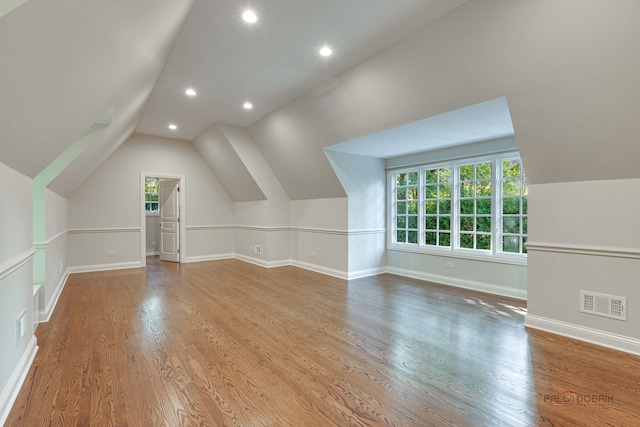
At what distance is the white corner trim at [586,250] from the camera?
2568 millimetres

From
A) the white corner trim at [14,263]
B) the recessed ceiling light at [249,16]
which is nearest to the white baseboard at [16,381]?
the white corner trim at [14,263]

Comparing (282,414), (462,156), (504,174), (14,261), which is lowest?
(282,414)

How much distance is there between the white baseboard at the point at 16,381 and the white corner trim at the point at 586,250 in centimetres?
412

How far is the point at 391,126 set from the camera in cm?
372

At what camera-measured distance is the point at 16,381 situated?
201 centimetres

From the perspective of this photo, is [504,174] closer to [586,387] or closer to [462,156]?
[462,156]

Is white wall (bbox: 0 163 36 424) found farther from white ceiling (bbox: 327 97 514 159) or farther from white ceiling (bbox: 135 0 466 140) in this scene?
white ceiling (bbox: 327 97 514 159)

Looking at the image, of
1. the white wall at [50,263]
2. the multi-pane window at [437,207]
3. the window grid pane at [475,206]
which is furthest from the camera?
the multi-pane window at [437,207]

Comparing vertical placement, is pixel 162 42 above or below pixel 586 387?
above

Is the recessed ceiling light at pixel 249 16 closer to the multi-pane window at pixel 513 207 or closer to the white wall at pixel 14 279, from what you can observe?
the white wall at pixel 14 279

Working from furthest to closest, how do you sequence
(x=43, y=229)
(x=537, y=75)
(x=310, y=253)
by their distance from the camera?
(x=310, y=253), (x=43, y=229), (x=537, y=75)

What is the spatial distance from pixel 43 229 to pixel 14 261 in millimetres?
1714

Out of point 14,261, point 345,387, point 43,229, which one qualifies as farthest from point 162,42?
point 345,387

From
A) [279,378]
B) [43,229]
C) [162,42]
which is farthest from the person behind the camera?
[43,229]
